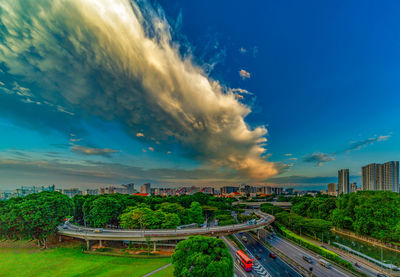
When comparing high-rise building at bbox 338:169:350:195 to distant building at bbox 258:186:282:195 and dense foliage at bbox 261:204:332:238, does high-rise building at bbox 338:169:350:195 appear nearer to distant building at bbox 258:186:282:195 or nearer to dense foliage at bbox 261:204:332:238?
distant building at bbox 258:186:282:195

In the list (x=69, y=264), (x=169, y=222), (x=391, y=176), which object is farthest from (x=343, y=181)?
(x=69, y=264)

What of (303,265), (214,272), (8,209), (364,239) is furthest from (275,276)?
(8,209)

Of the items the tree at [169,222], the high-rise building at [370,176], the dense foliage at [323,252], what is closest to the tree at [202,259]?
the tree at [169,222]

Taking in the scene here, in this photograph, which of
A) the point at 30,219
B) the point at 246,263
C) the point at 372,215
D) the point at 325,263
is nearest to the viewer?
the point at 246,263

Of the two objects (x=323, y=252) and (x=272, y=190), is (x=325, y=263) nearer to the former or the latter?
(x=323, y=252)

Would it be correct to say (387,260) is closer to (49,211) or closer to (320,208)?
(320,208)

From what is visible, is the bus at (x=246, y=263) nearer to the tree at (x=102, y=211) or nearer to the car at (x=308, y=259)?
the car at (x=308, y=259)

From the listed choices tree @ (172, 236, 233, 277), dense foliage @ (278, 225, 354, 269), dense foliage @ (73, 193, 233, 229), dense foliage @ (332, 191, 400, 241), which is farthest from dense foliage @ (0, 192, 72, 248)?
dense foliage @ (332, 191, 400, 241)
